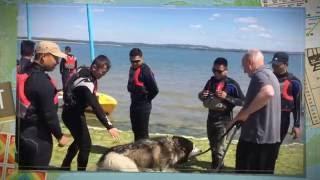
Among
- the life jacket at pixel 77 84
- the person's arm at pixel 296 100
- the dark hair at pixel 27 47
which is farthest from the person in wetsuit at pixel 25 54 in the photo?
the person's arm at pixel 296 100

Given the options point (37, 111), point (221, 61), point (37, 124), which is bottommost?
point (37, 124)

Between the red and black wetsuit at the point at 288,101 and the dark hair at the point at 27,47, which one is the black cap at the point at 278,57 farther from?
the dark hair at the point at 27,47

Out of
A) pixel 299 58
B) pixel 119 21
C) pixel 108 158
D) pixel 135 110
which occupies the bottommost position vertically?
pixel 108 158

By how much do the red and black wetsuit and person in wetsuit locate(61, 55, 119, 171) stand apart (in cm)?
137

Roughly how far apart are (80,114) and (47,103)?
0.28 meters

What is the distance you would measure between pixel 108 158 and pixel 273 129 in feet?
4.48

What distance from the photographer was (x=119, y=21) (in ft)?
17.2

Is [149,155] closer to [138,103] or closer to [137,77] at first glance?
[138,103]

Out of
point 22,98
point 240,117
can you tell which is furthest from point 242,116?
point 22,98

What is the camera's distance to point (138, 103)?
17.2 feet

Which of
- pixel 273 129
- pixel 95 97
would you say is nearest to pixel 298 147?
pixel 273 129

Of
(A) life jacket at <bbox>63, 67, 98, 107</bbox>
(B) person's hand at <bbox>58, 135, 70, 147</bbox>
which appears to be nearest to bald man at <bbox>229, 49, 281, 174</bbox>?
(A) life jacket at <bbox>63, 67, 98, 107</bbox>

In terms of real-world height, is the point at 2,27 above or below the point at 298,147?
above

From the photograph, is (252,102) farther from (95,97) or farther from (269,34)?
(95,97)
